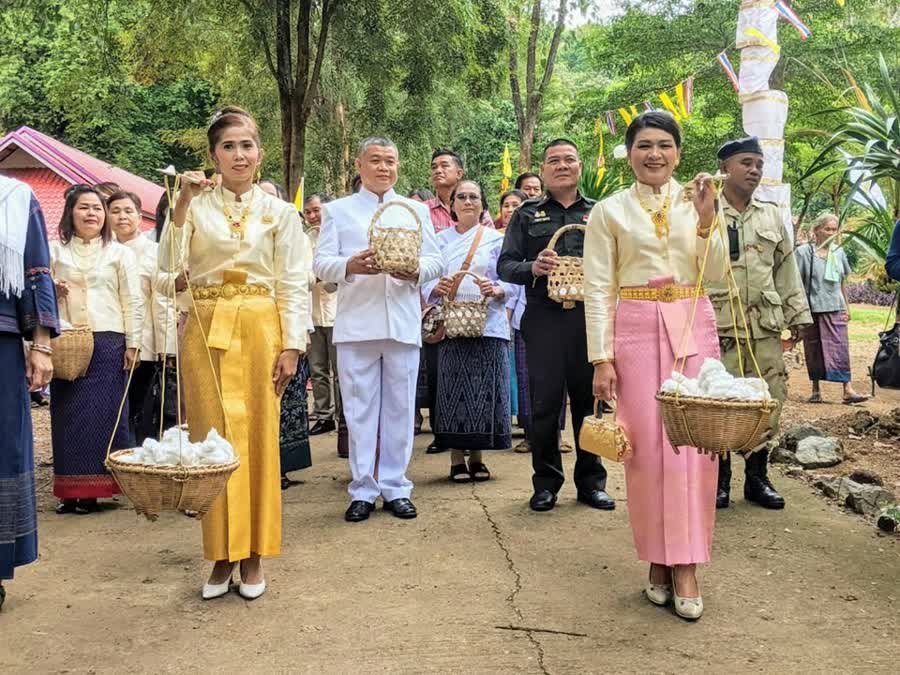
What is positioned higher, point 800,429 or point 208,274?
point 208,274

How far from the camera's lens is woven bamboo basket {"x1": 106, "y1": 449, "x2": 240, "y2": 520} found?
333cm

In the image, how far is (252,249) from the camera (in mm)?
4039

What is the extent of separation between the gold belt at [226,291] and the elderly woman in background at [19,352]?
0.64 metres

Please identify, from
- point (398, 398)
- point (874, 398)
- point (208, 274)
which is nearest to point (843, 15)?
point (874, 398)

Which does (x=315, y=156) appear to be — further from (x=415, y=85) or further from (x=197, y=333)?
(x=197, y=333)

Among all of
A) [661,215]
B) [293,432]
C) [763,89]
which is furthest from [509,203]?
[661,215]

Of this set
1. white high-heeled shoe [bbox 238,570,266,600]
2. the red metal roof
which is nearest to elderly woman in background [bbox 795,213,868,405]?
white high-heeled shoe [bbox 238,570,266,600]

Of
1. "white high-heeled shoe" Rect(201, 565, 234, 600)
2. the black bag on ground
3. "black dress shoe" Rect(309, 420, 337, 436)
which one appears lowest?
"black dress shoe" Rect(309, 420, 337, 436)

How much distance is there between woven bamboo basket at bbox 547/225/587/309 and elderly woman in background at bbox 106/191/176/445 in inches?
102

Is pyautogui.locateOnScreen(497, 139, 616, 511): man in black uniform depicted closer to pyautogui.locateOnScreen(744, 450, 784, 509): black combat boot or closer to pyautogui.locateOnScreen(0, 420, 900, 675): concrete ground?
pyautogui.locateOnScreen(0, 420, 900, 675): concrete ground

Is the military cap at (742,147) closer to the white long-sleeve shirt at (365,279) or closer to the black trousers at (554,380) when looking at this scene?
the black trousers at (554,380)

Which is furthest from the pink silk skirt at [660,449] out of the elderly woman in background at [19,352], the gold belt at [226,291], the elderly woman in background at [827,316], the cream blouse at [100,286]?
the elderly woman in background at [827,316]

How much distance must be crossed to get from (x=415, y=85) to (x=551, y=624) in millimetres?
10444

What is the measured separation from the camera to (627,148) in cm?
407
